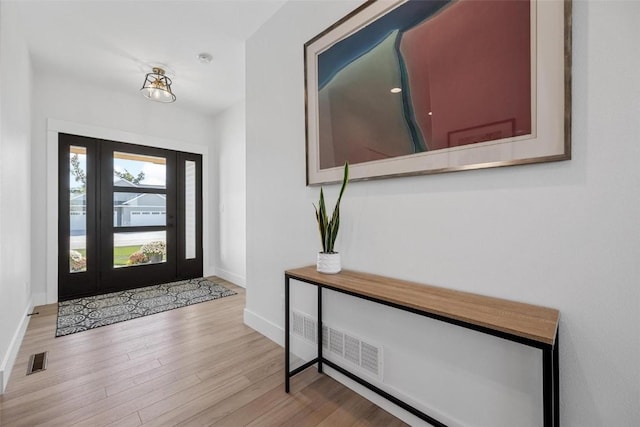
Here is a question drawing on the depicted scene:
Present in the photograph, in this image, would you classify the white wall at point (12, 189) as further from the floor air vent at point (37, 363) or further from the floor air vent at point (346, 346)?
the floor air vent at point (346, 346)

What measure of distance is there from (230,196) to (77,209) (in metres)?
1.80

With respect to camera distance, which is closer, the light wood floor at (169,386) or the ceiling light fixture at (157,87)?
the light wood floor at (169,386)

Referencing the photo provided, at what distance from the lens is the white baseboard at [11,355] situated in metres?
1.56

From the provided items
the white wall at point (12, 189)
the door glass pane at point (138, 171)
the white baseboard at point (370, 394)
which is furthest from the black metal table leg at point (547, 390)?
the door glass pane at point (138, 171)

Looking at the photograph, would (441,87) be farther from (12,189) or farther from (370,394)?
(12,189)

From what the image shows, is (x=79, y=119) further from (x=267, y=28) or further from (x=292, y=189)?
(x=292, y=189)

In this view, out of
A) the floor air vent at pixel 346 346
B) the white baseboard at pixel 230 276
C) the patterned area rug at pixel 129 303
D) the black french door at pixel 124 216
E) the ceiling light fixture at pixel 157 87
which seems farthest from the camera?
the white baseboard at pixel 230 276

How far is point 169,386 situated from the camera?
1.60m

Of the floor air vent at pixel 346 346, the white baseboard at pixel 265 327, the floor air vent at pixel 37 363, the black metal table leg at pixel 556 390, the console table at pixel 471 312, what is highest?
the console table at pixel 471 312

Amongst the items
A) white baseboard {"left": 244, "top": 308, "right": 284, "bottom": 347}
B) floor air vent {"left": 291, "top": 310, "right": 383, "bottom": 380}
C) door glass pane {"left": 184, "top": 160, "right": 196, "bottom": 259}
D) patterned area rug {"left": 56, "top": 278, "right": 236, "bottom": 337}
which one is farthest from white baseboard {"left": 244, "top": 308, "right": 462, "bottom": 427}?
door glass pane {"left": 184, "top": 160, "right": 196, "bottom": 259}

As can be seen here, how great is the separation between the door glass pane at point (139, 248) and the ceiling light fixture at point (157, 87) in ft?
6.07

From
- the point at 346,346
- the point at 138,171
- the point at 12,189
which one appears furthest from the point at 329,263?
the point at 138,171

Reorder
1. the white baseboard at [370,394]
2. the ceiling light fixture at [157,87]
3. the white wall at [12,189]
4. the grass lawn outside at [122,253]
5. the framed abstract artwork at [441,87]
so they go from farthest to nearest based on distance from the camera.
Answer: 1. the grass lawn outside at [122,253]
2. the ceiling light fixture at [157,87]
3. the white wall at [12,189]
4. the white baseboard at [370,394]
5. the framed abstract artwork at [441,87]

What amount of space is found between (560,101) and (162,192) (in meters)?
4.32
